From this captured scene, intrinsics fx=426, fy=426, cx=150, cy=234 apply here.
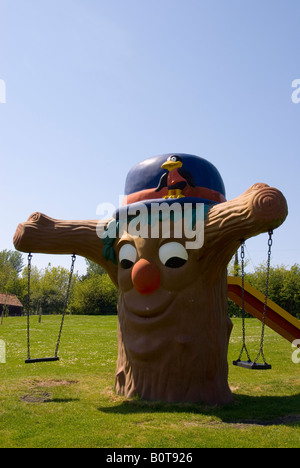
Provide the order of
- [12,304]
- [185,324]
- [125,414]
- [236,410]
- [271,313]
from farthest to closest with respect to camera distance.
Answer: [12,304] → [271,313] → [185,324] → [236,410] → [125,414]

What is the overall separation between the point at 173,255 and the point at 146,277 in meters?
0.59

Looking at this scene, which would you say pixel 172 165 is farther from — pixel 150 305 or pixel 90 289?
pixel 90 289

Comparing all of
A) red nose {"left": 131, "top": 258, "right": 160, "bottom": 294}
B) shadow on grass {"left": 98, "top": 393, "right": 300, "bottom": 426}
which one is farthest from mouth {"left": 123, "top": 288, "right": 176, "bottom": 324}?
shadow on grass {"left": 98, "top": 393, "right": 300, "bottom": 426}

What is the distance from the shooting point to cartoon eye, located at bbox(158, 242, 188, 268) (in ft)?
23.7

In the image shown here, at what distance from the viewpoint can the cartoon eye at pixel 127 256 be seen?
7.59 meters

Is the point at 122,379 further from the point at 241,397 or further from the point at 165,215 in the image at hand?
the point at 165,215

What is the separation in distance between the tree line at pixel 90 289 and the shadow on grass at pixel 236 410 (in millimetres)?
20718

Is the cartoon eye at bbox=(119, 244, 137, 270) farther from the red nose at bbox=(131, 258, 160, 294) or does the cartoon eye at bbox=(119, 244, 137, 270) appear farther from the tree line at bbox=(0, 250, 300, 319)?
the tree line at bbox=(0, 250, 300, 319)

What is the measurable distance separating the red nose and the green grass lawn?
1.88 meters

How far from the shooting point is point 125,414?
6508mm

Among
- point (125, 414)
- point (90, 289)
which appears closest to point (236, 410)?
point (125, 414)

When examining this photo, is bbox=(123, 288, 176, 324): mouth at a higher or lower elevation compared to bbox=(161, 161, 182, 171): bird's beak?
lower
